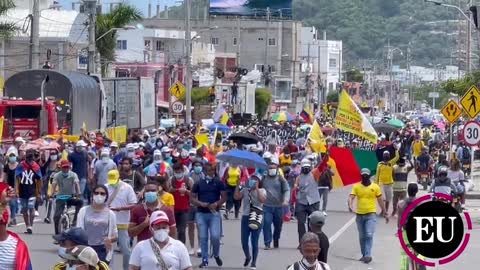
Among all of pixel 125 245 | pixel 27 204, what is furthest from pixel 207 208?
pixel 27 204

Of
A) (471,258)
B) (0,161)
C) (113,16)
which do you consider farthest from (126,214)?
(113,16)

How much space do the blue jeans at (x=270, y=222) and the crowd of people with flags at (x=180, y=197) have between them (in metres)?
0.02

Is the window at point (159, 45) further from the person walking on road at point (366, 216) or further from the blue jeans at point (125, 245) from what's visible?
the blue jeans at point (125, 245)

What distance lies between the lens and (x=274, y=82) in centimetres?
11775

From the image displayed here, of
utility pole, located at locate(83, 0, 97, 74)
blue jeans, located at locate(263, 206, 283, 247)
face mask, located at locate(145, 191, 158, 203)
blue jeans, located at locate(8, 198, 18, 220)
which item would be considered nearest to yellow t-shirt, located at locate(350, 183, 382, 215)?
blue jeans, located at locate(263, 206, 283, 247)

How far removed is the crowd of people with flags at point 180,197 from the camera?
12602 mm

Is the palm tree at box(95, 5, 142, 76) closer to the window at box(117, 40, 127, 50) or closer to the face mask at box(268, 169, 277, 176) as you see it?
the window at box(117, 40, 127, 50)

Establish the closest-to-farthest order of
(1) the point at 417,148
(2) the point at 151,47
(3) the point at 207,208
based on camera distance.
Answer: (3) the point at 207,208
(1) the point at 417,148
(2) the point at 151,47

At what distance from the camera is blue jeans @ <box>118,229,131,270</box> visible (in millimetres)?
17703

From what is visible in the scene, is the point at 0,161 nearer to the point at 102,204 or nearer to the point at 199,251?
the point at 199,251

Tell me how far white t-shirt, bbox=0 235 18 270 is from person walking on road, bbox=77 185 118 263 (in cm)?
349

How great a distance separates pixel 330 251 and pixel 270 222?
145 centimetres

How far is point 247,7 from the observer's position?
117 metres

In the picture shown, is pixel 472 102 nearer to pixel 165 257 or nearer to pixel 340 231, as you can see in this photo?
pixel 340 231
